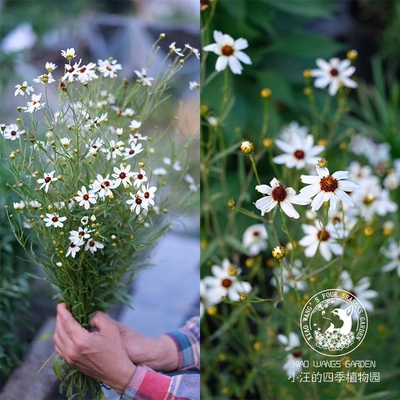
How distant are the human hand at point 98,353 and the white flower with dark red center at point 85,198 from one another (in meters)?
0.15

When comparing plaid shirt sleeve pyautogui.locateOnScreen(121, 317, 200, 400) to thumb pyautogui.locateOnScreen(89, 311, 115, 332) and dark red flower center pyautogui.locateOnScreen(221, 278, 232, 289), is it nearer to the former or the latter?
thumb pyautogui.locateOnScreen(89, 311, 115, 332)

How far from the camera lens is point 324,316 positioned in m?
0.73

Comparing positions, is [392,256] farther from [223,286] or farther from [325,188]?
[325,188]

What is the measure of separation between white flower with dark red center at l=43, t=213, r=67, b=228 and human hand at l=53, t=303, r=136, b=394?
12 cm

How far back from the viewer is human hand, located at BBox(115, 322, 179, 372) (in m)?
0.65

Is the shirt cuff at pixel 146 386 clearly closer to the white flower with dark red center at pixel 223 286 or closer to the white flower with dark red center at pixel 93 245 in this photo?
the white flower with dark red center at pixel 93 245

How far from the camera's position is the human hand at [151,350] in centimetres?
65

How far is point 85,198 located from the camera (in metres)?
0.58

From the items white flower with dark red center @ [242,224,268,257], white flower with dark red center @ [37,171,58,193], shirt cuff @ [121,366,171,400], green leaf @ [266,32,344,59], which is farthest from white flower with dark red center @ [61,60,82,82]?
green leaf @ [266,32,344,59]

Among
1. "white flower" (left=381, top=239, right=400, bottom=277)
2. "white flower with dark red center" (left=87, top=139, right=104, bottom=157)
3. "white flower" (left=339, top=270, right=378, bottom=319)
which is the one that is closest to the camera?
"white flower with dark red center" (left=87, top=139, right=104, bottom=157)

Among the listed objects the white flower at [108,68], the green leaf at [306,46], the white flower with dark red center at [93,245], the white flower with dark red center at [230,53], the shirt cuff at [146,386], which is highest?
the green leaf at [306,46]

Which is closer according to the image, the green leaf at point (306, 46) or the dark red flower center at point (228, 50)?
the dark red flower center at point (228, 50)

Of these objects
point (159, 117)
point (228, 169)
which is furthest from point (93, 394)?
point (159, 117)

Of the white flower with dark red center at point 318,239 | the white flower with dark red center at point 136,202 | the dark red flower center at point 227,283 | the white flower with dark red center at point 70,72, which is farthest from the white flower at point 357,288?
the white flower with dark red center at point 70,72
